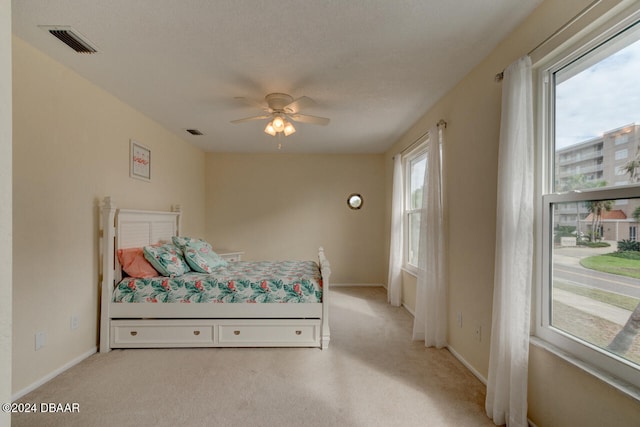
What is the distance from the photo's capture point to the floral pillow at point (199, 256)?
338cm

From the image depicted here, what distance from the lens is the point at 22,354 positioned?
221cm

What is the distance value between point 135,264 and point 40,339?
3.03 ft

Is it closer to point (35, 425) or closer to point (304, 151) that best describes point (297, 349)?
point (35, 425)

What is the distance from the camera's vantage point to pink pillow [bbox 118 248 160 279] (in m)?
3.09

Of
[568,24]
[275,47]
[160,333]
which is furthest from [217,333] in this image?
[568,24]

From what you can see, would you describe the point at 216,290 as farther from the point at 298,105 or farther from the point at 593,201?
the point at 593,201

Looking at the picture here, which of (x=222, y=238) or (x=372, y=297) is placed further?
(x=222, y=238)

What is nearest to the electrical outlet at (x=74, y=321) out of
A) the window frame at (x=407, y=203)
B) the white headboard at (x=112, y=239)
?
the white headboard at (x=112, y=239)

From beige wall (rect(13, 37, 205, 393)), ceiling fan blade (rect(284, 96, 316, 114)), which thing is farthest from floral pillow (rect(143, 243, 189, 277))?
ceiling fan blade (rect(284, 96, 316, 114))

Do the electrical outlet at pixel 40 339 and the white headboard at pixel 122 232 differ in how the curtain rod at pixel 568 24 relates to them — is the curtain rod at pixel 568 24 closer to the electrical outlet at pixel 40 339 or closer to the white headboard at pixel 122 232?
the white headboard at pixel 122 232

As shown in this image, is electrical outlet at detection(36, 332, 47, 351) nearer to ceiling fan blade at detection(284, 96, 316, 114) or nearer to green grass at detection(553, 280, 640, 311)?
ceiling fan blade at detection(284, 96, 316, 114)

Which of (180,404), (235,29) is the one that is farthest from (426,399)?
(235,29)

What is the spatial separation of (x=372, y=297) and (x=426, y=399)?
2842 millimetres

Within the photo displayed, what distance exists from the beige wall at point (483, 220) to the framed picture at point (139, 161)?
10.9 ft
